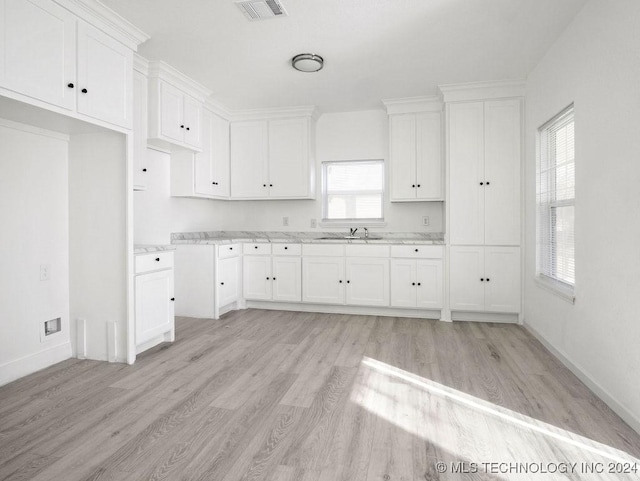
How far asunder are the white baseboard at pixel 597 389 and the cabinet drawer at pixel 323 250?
2.20 meters

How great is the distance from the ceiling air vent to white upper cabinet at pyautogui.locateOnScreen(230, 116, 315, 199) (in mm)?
2181

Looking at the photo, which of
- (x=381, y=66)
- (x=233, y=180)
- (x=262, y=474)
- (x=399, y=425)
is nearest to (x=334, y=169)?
(x=233, y=180)

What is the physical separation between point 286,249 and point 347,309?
3.39ft

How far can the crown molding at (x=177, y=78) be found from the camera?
355cm

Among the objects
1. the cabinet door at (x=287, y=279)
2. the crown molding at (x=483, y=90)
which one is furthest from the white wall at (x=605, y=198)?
the cabinet door at (x=287, y=279)

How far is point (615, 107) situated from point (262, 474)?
267cm

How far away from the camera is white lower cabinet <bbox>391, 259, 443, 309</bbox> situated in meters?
4.28

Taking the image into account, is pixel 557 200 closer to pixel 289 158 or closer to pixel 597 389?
pixel 597 389

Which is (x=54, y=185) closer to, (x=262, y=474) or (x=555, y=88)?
(x=262, y=474)

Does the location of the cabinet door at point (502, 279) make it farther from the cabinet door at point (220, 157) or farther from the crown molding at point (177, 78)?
the crown molding at point (177, 78)

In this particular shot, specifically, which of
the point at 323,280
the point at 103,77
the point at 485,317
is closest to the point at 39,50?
the point at 103,77

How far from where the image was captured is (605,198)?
233 cm

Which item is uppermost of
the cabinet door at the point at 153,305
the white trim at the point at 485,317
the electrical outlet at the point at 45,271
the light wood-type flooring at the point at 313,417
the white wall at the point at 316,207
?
the white wall at the point at 316,207

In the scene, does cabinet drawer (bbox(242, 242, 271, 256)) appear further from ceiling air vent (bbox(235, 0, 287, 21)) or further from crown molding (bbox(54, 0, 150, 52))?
ceiling air vent (bbox(235, 0, 287, 21))
